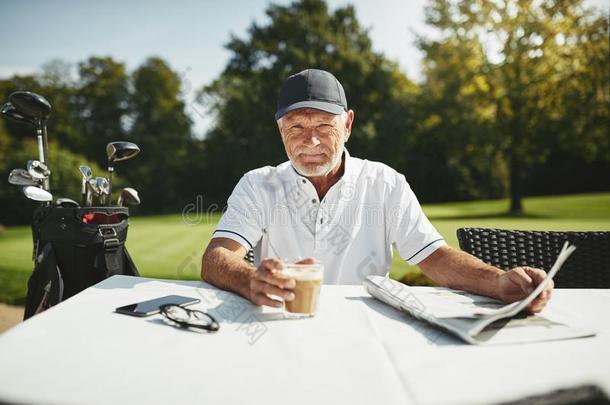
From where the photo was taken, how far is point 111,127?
26344 millimetres

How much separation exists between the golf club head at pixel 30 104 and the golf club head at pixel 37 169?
0.29 metres

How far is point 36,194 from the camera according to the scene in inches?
91.5

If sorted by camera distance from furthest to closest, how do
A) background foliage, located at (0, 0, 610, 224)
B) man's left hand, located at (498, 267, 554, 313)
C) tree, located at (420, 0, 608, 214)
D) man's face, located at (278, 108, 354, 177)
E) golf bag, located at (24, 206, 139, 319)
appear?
1. background foliage, located at (0, 0, 610, 224)
2. tree, located at (420, 0, 608, 214)
3. golf bag, located at (24, 206, 139, 319)
4. man's face, located at (278, 108, 354, 177)
5. man's left hand, located at (498, 267, 554, 313)

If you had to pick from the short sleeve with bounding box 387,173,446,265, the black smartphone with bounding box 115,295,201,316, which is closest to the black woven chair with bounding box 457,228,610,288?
the short sleeve with bounding box 387,173,446,265

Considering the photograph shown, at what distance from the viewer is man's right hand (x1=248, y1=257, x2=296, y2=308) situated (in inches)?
48.7

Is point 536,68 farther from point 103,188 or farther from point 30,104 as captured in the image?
point 30,104

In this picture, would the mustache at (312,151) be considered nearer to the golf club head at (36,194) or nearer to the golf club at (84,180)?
the golf club at (84,180)

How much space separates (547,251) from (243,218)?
1521 millimetres

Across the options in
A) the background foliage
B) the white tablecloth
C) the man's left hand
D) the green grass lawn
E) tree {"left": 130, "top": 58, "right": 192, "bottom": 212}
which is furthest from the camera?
tree {"left": 130, "top": 58, "right": 192, "bottom": 212}

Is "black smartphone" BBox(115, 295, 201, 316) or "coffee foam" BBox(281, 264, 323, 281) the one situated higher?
"coffee foam" BBox(281, 264, 323, 281)

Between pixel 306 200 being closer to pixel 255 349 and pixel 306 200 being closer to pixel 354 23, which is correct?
pixel 255 349

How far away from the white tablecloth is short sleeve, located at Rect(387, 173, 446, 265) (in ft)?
2.59

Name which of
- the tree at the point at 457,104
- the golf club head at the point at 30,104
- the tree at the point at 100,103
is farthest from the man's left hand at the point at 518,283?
the tree at the point at 100,103

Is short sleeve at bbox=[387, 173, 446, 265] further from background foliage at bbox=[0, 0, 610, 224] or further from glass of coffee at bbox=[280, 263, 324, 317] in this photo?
background foliage at bbox=[0, 0, 610, 224]
